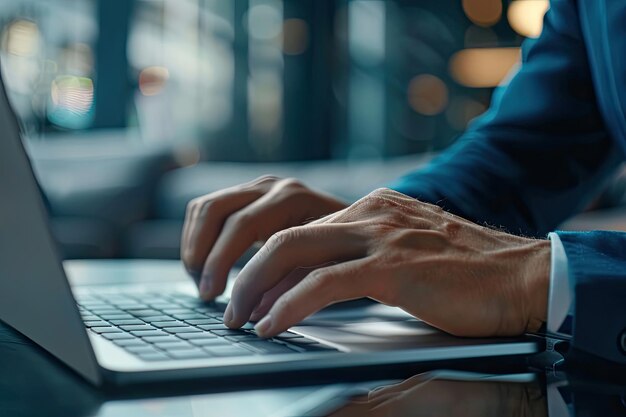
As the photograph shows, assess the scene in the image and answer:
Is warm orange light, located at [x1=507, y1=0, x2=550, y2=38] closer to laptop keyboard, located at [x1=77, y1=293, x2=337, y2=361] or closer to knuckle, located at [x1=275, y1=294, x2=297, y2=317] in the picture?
laptop keyboard, located at [x1=77, y1=293, x2=337, y2=361]

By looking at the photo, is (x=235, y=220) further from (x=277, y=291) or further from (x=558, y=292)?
(x=558, y=292)

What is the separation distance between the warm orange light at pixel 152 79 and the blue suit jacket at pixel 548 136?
4.72 metres

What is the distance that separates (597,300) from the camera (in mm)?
494

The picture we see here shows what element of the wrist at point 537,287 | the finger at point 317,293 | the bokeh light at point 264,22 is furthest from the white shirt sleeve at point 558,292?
the bokeh light at point 264,22

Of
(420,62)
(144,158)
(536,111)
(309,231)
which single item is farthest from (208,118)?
(309,231)

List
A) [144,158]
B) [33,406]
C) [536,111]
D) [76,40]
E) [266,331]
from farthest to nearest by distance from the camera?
[76,40]
[144,158]
[536,111]
[266,331]
[33,406]

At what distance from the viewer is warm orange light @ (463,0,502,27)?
6047mm

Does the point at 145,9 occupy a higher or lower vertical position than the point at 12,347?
higher

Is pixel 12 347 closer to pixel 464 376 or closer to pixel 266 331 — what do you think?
pixel 266 331

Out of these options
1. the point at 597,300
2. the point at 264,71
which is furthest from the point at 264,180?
the point at 264,71

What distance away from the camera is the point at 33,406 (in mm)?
362

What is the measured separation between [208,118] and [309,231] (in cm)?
548

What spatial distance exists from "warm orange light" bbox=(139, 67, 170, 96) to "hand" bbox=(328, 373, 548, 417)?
5.26 meters

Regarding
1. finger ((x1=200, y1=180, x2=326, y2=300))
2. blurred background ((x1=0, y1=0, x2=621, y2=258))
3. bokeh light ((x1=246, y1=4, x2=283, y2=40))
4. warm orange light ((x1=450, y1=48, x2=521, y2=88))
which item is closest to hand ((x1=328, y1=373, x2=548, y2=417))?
finger ((x1=200, y1=180, x2=326, y2=300))
